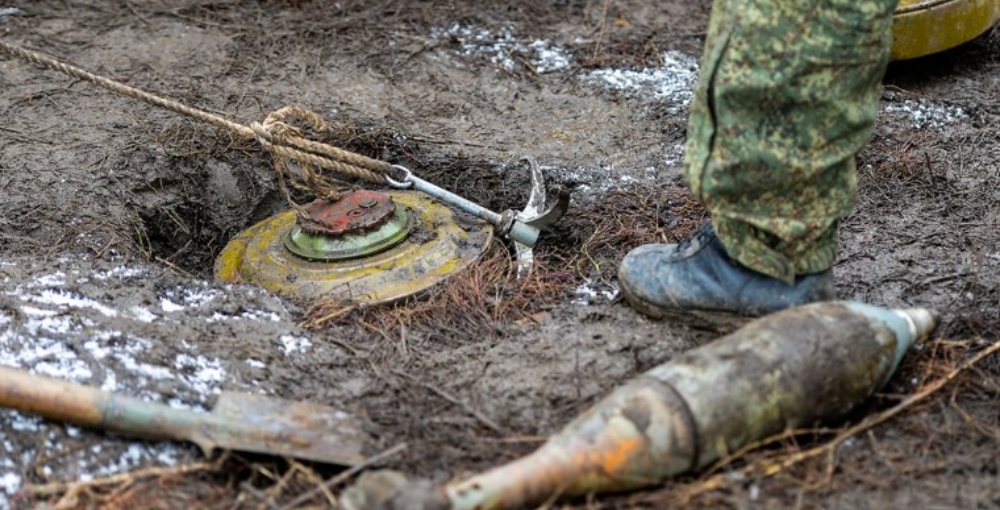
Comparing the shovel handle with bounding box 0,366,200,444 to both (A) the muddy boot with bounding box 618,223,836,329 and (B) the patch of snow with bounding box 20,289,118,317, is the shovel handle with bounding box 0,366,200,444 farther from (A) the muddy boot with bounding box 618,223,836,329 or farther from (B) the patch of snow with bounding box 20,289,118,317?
(A) the muddy boot with bounding box 618,223,836,329

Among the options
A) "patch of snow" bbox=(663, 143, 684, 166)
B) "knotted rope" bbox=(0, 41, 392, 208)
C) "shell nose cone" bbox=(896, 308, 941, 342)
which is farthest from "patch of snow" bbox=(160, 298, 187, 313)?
"shell nose cone" bbox=(896, 308, 941, 342)

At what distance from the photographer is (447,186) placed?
428 cm

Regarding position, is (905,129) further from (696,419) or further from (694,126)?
(696,419)

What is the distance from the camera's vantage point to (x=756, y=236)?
2.84 metres

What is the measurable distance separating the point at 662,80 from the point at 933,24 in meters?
1.16

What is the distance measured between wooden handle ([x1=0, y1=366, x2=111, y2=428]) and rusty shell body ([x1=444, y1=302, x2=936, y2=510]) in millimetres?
915

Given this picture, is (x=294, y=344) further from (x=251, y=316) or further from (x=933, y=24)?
(x=933, y=24)

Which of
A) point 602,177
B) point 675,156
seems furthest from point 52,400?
point 675,156

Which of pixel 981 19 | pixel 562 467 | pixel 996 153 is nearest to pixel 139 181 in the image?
pixel 562 467

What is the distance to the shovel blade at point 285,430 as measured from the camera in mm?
2477

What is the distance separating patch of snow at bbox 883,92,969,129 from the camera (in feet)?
14.5

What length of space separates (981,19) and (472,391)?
3.19 metres

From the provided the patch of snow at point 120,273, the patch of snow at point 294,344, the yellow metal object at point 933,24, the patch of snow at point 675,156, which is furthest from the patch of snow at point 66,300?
the yellow metal object at point 933,24

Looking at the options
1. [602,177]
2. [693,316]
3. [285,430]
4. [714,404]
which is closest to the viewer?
[714,404]
